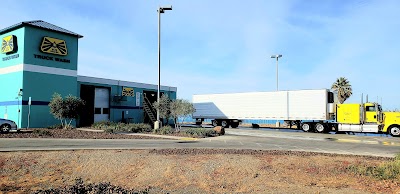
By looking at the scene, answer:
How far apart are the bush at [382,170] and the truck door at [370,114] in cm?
2109

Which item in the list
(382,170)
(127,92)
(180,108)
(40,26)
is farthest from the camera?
(127,92)

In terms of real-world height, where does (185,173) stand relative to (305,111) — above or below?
below

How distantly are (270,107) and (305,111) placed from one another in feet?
14.0

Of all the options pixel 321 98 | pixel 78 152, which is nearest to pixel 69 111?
pixel 78 152

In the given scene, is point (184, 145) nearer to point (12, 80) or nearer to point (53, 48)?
point (53, 48)

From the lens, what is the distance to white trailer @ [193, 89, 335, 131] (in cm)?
3092

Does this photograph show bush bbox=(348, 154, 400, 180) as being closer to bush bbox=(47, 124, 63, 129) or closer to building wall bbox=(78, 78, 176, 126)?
bush bbox=(47, 124, 63, 129)

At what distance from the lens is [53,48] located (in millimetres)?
29047

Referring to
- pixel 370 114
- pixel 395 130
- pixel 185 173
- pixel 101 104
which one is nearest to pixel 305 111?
pixel 370 114

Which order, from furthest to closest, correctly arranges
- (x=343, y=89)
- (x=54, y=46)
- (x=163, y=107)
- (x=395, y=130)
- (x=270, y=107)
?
1. (x=343, y=89)
2. (x=270, y=107)
3. (x=54, y=46)
4. (x=395, y=130)
5. (x=163, y=107)

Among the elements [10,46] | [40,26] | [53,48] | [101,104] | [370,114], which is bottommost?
[370,114]

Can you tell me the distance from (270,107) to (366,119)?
9996mm

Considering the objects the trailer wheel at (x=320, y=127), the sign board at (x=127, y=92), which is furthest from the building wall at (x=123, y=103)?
the trailer wheel at (x=320, y=127)

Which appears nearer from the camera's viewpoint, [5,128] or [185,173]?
[185,173]
